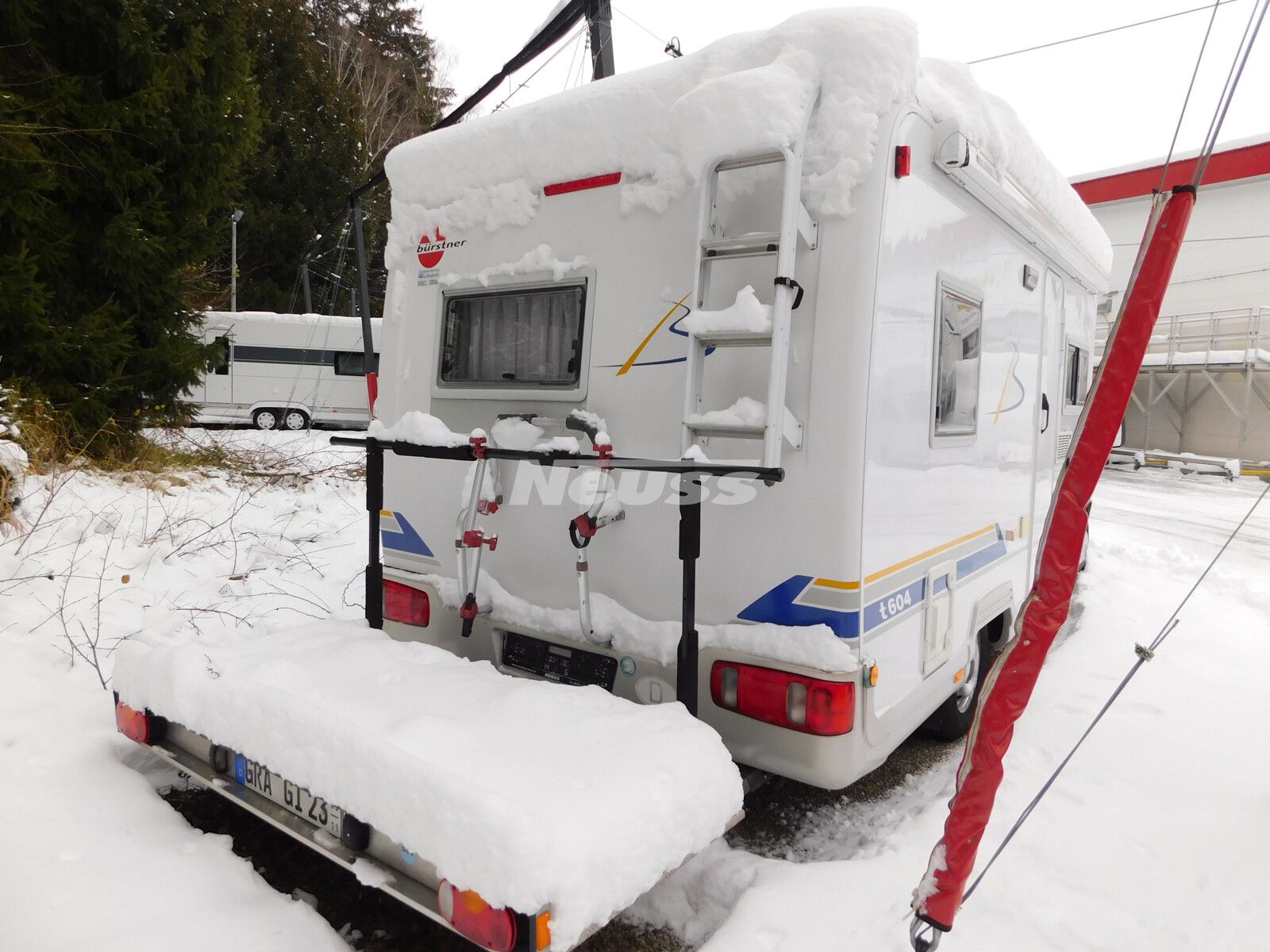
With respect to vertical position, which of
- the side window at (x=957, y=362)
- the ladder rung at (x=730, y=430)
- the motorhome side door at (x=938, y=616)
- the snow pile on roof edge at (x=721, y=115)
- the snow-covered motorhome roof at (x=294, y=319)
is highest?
the snow-covered motorhome roof at (x=294, y=319)

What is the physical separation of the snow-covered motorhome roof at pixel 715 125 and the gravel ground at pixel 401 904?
2276 millimetres

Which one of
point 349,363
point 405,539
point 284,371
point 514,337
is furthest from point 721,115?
point 284,371

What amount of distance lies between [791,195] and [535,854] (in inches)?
73.7

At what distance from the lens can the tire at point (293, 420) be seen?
17.6 m

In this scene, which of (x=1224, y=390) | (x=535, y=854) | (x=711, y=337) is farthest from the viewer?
(x=1224, y=390)

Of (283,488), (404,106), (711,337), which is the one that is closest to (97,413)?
(283,488)

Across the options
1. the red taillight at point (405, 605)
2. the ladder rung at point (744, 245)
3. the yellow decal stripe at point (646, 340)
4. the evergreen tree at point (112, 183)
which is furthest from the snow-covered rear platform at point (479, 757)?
the evergreen tree at point (112, 183)

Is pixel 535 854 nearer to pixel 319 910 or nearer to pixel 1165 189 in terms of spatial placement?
pixel 319 910

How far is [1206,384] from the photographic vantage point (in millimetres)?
19844

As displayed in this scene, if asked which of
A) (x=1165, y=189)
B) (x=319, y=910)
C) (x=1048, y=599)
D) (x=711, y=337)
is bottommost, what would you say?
(x=319, y=910)

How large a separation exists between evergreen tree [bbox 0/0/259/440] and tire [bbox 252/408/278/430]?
9.43 metres

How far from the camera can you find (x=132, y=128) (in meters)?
7.43

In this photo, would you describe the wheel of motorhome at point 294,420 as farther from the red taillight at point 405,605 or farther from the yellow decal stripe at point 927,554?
the yellow decal stripe at point 927,554

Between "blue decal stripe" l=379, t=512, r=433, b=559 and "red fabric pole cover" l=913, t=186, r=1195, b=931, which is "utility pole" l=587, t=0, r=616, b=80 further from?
"red fabric pole cover" l=913, t=186, r=1195, b=931
